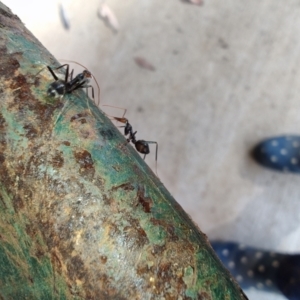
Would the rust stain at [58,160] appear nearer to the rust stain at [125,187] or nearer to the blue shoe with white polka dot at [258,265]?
the rust stain at [125,187]

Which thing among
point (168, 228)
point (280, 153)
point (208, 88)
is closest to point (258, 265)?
point (280, 153)

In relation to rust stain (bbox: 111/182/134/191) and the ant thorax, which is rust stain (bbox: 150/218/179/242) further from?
the ant thorax

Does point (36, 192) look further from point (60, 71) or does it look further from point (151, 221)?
point (60, 71)

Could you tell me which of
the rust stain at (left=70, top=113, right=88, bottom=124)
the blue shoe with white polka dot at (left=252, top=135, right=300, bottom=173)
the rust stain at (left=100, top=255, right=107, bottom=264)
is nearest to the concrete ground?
the blue shoe with white polka dot at (left=252, top=135, right=300, bottom=173)

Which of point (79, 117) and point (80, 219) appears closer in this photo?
point (80, 219)

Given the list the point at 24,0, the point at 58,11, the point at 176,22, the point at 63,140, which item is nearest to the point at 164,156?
the point at 176,22

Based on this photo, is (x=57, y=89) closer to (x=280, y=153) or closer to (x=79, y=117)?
(x=79, y=117)
